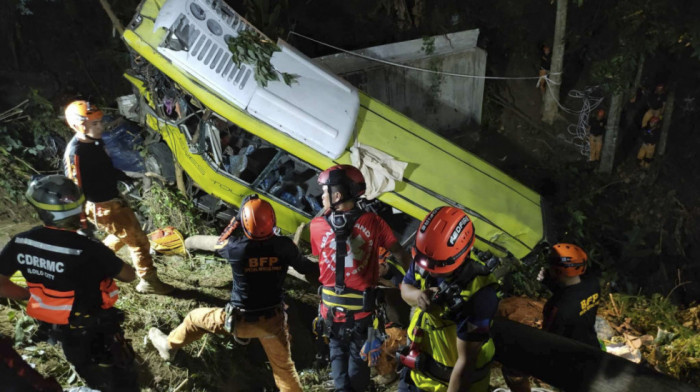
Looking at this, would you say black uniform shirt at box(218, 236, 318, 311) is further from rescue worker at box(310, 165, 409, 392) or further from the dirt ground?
the dirt ground

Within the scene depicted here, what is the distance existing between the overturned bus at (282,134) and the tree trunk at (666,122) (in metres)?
4.98

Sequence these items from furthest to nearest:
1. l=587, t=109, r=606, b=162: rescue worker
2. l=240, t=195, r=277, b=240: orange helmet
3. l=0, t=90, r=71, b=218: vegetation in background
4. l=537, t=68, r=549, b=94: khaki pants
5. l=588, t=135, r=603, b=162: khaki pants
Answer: l=537, t=68, r=549, b=94: khaki pants, l=588, t=135, r=603, b=162: khaki pants, l=587, t=109, r=606, b=162: rescue worker, l=0, t=90, r=71, b=218: vegetation in background, l=240, t=195, r=277, b=240: orange helmet

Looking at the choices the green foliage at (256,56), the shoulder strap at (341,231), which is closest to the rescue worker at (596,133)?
the green foliage at (256,56)

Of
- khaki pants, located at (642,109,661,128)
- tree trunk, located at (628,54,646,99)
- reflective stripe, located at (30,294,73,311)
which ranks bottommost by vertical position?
reflective stripe, located at (30,294,73,311)

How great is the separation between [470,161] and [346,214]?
299 centimetres

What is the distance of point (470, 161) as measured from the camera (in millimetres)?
5820

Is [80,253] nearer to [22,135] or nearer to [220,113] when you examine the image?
[220,113]

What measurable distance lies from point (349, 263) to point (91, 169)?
2495 mm

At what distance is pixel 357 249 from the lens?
336 cm

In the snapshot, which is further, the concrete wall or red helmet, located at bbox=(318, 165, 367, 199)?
the concrete wall

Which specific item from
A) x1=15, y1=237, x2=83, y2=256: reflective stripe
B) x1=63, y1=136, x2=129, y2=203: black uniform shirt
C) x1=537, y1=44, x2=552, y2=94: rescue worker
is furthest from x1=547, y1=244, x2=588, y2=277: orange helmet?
x1=537, y1=44, x2=552, y2=94: rescue worker

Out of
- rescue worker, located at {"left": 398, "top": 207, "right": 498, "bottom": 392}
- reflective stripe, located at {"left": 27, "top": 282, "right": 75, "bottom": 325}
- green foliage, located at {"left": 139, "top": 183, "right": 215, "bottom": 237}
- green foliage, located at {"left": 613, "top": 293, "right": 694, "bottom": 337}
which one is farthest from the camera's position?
green foliage, located at {"left": 139, "top": 183, "right": 215, "bottom": 237}

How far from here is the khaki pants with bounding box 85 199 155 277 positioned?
4270mm

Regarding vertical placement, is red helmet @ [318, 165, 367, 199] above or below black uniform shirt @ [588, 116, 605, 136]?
below
